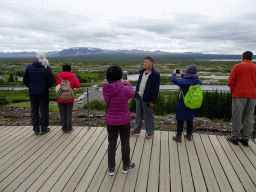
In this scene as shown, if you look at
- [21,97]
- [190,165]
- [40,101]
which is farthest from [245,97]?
[21,97]

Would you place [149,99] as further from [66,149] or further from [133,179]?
[66,149]

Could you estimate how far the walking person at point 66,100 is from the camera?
12.4ft

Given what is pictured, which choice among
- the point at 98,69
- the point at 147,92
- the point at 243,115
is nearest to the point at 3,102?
the point at 147,92

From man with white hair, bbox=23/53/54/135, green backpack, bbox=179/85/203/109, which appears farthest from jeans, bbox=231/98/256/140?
man with white hair, bbox=23/53/54/135

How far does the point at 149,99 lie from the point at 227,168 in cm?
170

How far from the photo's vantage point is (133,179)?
2.53m

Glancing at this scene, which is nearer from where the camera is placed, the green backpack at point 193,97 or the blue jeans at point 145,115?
the green backpack at point 193,97

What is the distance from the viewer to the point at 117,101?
92.0 inches

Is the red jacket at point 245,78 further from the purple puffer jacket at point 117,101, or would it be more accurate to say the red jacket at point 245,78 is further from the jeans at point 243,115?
the purple puffer jacket at point 117,101

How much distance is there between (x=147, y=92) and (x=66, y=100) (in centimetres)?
176

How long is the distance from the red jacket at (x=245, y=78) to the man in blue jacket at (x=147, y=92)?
4.65 feet

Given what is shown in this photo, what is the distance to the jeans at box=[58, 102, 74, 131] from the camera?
13.1ft

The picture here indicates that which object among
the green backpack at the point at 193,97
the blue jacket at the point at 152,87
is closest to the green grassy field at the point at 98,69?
the blue jacket at the point at 152,87

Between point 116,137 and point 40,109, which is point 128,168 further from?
point 40,109
